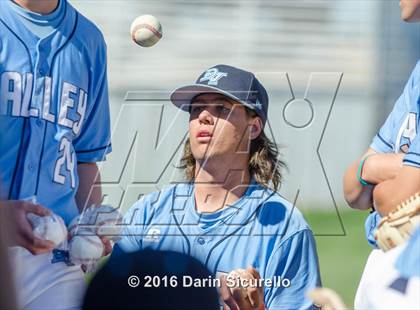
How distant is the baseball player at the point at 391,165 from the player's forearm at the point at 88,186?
809 millimetres

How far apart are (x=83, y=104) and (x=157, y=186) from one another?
37cm

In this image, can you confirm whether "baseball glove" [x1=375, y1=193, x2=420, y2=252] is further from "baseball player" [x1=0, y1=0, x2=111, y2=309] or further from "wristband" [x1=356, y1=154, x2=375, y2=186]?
"baseball player" [x1=0, y1=0, x2=111, y2=309]

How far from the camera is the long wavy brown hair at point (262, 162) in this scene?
140 inches

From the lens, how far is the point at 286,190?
141 inches

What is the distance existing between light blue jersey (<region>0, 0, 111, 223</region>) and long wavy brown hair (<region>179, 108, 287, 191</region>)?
0.28 meters

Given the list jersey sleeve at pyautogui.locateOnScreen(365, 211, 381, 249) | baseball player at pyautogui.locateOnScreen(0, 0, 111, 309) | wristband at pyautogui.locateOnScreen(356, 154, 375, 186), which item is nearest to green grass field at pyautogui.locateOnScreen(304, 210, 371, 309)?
jersey sleeve at pyautogui.locateOnScreen(365, 211, 381, 249)

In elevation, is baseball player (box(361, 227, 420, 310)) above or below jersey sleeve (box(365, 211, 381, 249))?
above

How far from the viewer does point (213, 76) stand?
140 inches

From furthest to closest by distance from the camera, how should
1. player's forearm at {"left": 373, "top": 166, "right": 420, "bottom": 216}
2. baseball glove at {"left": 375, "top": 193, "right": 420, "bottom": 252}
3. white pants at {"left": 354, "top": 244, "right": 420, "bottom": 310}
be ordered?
1. player's forearm at {"left": 373, "top": 166, "right": 420, "bottom": 216}
2. baseball glove at {"left": 375, "top": 193, "right": 420, "bottom": 252}
3. white pants at {"left": 354, "top": 244, "right": 420, "bottom": 310}

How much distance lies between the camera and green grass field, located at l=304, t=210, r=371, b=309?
11.9 feet

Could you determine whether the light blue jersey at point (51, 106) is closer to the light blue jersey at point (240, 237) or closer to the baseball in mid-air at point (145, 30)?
the baseball in mid-air at point (145, 30)

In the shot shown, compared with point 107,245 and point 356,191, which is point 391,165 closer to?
point 356,191

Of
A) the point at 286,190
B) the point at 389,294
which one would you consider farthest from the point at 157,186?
the point at 389,294

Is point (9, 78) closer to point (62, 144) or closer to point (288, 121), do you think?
point (62, 144)
